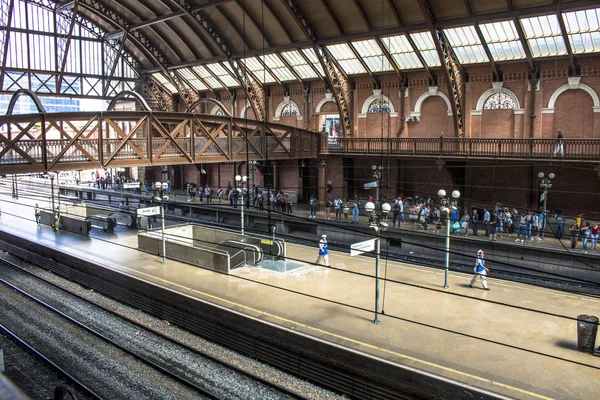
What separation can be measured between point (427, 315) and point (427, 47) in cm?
1863

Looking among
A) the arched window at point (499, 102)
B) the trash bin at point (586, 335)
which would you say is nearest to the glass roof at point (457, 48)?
the arched window at point (499, 102)

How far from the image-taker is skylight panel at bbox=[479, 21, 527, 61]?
79.3ft

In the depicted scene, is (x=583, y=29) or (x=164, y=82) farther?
(x=164, y=82)

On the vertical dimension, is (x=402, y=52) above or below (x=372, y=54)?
below

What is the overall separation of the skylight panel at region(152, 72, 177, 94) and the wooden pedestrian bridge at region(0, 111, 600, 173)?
1820cm

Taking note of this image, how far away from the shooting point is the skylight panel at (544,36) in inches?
900

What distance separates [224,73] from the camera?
38.5m

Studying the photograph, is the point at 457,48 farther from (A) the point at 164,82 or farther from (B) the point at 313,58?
(A) the point at 164,82

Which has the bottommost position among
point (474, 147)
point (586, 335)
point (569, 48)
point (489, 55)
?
point (586, 335)

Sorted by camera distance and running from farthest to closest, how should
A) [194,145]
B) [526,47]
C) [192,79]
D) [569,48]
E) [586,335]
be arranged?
[192,79]
[526,47]
[569,48]
[194,145]
[586,335]

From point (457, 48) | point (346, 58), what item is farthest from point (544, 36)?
point (346, 58)

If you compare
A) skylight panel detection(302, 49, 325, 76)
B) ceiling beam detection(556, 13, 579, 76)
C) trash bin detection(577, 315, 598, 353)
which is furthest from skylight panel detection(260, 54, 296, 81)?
trash bin detection(577, 315, 598, 353)

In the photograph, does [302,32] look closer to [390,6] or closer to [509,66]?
[390,6]

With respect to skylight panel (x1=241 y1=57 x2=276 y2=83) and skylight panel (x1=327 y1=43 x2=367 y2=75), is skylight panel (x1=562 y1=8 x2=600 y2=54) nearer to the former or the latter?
skylight panel (x1=327 y1=43 x2=367 y2=75)
